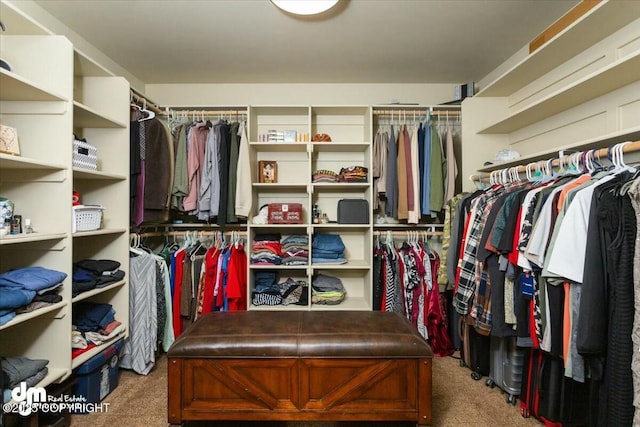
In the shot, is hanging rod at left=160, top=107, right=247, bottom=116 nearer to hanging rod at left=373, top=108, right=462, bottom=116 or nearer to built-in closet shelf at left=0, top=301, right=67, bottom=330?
hanging rod at left=373, top=108, right=462, bottom=116

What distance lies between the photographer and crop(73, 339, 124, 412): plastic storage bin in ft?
5.82

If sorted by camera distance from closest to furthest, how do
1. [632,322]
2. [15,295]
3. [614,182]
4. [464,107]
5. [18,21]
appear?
[632,322] < [614,182] < [15,295] < [18,21] < [464,107]

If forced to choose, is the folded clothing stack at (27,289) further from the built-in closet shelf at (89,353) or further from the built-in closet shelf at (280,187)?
the built-in closet shelf at (280,187)

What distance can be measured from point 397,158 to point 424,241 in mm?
797

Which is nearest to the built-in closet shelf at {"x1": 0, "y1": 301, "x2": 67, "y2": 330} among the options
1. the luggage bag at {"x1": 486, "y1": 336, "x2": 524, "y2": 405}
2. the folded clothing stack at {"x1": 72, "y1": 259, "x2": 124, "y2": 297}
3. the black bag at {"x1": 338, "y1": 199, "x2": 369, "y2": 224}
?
the folded clothing stack at {"x1": 72, "y1": 259, "x2": 124, "y2": 297}

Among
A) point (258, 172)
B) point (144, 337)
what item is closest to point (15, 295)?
point (144, 337)

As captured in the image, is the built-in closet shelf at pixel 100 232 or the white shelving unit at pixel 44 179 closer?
the white shelving unit at pixel 44 179

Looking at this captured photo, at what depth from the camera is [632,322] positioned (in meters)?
1.10

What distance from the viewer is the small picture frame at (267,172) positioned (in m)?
2.83

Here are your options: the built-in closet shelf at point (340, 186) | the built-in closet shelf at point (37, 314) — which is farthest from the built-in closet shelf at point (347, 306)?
the built-in closet shelf at point (37, 314)

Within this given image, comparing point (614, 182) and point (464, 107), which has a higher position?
point (464, 107)

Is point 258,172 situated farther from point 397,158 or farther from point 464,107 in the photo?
point 464,107

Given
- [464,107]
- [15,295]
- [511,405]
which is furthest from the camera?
[464,107]

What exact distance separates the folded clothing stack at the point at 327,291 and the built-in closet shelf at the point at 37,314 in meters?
1.70
